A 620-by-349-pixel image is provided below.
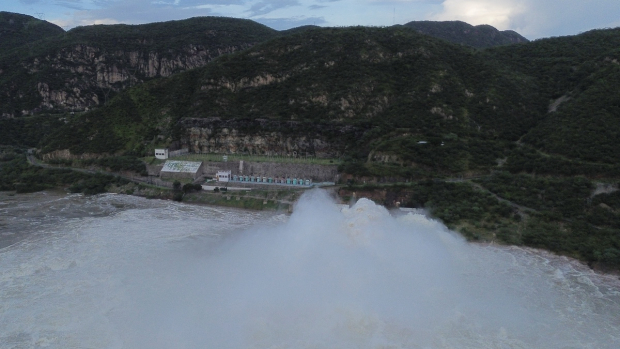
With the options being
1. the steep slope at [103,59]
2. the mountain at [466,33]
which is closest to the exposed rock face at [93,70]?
the steep slope at [103,59]

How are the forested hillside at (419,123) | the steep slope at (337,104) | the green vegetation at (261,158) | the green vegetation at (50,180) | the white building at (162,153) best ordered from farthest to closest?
the white building at (162,153) → the steep slope at (337,104) → the green vegetation at (50,180) → the green vegetation at (261,158) → the forested hillside at (419,123)

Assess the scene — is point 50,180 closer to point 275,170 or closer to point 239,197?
point 239,197

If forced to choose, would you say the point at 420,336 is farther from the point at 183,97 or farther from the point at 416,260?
the point at 183,97

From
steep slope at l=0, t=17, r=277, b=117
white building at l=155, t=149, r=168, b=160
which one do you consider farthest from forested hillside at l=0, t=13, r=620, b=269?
steep slope at l=0, t=17, r=277, b=117

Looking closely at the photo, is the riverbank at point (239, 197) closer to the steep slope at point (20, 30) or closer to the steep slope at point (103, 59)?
the steep slope at point (103, 59)

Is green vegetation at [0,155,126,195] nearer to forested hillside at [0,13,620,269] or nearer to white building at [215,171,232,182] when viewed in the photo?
forested hillside at [0,13,620,269]

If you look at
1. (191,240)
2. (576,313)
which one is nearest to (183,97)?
(191,240)
